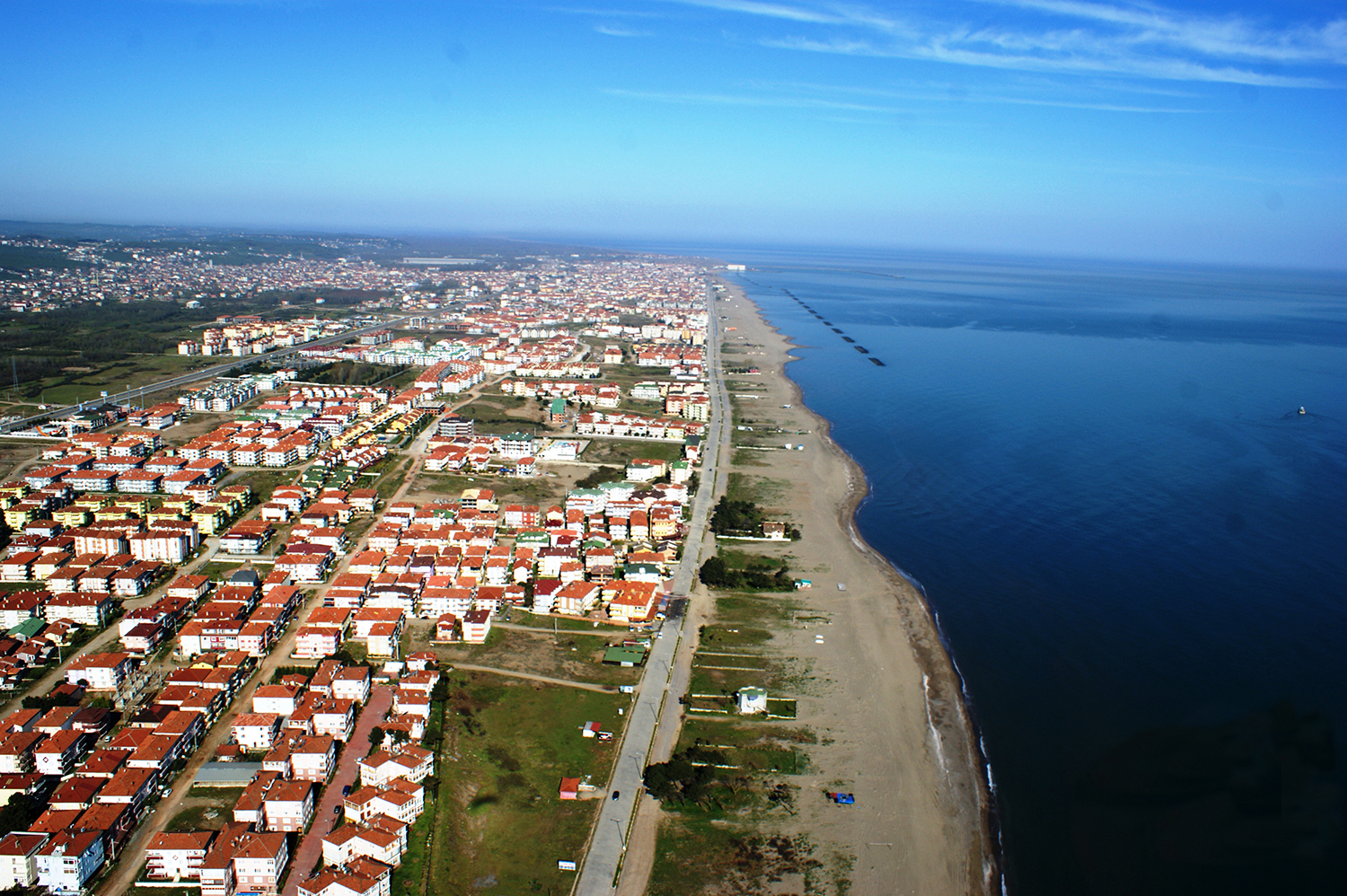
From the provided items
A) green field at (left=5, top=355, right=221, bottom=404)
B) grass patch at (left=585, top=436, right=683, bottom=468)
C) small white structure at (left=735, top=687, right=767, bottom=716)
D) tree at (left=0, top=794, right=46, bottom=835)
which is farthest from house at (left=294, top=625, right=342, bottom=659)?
green field at (left=5, top=355, right=221, bottom=404)

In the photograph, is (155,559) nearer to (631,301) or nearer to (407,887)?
(407,887)

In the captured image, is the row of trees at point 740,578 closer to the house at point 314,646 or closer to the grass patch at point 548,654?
the grass patch at point 548,654

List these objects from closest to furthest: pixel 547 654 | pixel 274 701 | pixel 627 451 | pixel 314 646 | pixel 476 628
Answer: pixel 274 701
pixel 314 646
pixel 547 654
pixel 476 628
pixel 627 451

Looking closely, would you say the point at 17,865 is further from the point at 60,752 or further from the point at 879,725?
the point at 879,725

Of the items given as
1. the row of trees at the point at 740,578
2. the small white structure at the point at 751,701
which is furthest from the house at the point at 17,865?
the row of trees at the point at 740,578

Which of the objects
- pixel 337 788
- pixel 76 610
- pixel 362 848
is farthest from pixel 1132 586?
pixel 76 610

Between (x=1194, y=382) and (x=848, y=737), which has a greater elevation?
(x=1194, y=382)

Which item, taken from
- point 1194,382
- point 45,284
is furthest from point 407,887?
point 45,284
